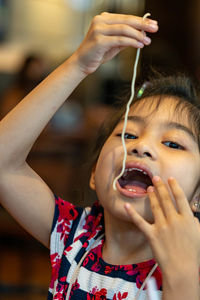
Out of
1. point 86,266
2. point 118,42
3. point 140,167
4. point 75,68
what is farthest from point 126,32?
point 86,266

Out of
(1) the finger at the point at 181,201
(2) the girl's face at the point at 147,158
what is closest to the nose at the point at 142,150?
(2) the girl's face at the point at 147,158

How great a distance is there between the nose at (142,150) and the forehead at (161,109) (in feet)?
Answer: 0.25

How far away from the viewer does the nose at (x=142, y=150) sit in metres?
0.94

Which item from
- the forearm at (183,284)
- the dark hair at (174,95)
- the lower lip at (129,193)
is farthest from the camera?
the dark hair at (174,95)

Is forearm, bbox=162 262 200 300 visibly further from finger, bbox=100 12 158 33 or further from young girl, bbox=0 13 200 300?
finger, bbox=100 12 158 33

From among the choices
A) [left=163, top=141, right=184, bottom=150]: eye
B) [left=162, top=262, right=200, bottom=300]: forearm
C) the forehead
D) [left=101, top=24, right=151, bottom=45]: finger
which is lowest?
[left=162, top=262, right=200, bottom=300]: forearm

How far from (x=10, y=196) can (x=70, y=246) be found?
16 cm

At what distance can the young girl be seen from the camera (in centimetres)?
84

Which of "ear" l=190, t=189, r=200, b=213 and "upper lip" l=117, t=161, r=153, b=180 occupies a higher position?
"upper lip" l=117, t=161, r=153, b=180

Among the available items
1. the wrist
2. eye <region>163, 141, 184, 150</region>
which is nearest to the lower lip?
eye <region>163, 141, 184, 150</region>

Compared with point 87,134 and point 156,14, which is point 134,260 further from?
point 156,14

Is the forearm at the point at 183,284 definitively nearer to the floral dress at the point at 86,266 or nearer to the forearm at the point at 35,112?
the floral dress at the point at 86,266

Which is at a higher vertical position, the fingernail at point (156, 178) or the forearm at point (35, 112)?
the forearm at point (35, 112)

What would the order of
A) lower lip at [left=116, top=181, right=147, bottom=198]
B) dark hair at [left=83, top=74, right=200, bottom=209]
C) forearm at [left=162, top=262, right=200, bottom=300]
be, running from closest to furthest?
1. forearm at [left=162, top=262, right=200, bottom=300]
2. lower lip at [left=116, top=181, right=147, bottom=198]
3. dark hair at [left=83, top=74, right=200, bottom=209]
